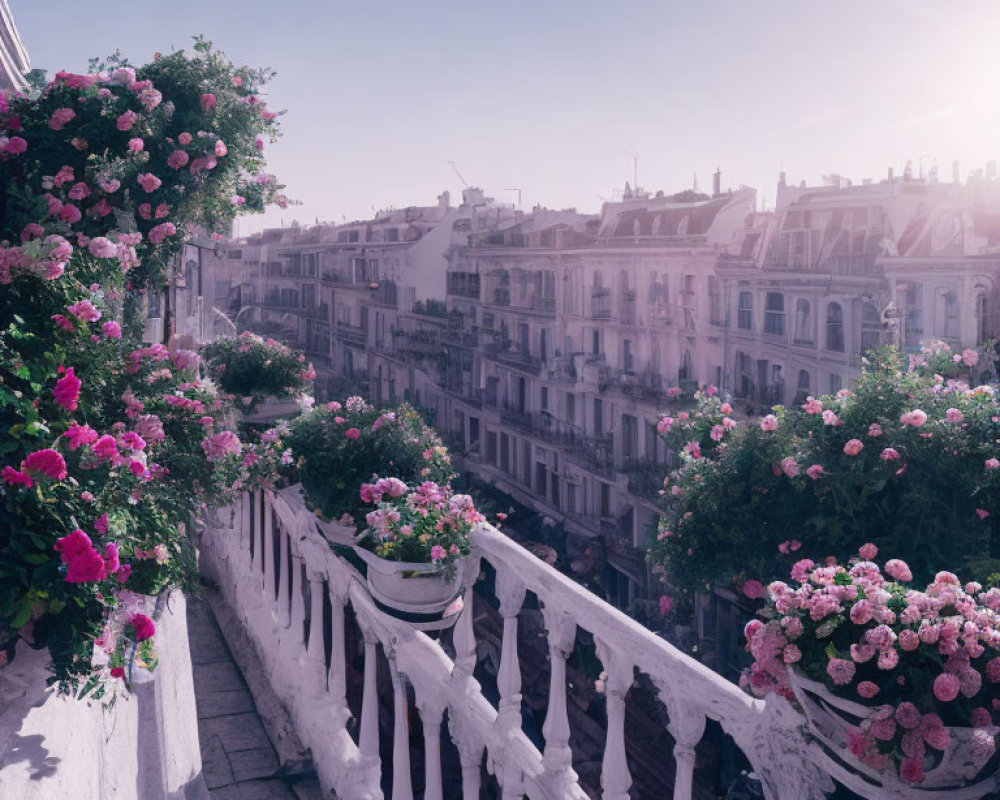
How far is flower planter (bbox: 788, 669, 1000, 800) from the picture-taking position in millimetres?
2637

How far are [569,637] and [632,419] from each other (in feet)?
103

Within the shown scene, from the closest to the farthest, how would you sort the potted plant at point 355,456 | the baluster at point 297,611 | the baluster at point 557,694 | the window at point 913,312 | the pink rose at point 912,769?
1. the pink rose at point 912,769
2. the baluster at point 557,694
3. the potted plant at point 355,456
4. the baluster at point 297,611
5. the window at point 913,312

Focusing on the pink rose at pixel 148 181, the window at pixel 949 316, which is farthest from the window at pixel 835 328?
the pink rose at pixel 148 181

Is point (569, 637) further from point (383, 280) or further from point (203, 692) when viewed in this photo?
point (383, 280)

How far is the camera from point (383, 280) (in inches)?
2151

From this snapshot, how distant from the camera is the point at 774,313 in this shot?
28469mm

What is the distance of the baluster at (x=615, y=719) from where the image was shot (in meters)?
3.49

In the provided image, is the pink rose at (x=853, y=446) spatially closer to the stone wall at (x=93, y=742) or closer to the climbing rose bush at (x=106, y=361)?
the climbing rose bush at (x=106, y=361)

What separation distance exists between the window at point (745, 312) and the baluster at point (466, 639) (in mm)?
26028

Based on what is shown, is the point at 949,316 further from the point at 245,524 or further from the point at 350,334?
the point at 350,334

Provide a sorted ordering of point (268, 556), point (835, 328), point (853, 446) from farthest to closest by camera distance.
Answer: point (835, 328), point (853, 446), point (268, 556)

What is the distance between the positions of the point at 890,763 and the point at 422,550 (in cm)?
243

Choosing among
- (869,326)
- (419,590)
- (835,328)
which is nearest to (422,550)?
(419,590)

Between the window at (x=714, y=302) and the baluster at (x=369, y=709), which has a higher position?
the window at (x=714, y=302)
